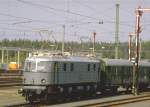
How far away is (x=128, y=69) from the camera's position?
138ft

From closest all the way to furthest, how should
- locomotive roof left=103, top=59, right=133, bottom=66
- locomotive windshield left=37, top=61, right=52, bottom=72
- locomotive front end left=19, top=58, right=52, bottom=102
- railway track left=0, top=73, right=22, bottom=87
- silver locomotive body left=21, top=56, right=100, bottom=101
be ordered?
locomotive front end left=19, top=58, right=52, bottom=102 < silver locomotive body left=21, top=56, right=100, bottom=101 < locomotive windshield left=37, top=61, right=52, bottom=72 < locomotive roof left=103, top=59, right=133, bottom=66 < railway track left=0, top=73, right=22, bottom=87

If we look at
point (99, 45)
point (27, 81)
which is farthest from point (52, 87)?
point (99, 45)

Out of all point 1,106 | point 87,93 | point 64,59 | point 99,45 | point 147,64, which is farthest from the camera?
point 99,45

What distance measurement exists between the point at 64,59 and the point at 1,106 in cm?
688

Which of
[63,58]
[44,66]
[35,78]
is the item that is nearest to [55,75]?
[44,66]

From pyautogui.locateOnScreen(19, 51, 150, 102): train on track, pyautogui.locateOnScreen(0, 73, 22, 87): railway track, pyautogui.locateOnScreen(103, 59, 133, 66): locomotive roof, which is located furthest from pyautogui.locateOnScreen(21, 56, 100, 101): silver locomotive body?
pyautogui.locateOnScreen(0, 73, 22, 87): railway track

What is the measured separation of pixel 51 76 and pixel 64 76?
1451 mm

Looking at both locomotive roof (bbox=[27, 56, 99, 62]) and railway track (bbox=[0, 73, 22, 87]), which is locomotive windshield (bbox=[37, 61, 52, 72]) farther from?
railway track (bbox=[0, 73, 22, 87])

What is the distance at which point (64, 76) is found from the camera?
29.8m

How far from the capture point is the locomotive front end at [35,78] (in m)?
27.8

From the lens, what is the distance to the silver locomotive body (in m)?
27.9

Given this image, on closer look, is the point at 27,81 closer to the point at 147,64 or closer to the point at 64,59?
the point at 64,59

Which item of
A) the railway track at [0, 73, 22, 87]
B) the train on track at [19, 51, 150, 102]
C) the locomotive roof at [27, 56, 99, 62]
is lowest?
the railway track at [0, 73, 22, 87]

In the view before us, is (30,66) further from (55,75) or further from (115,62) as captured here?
(115,62)
